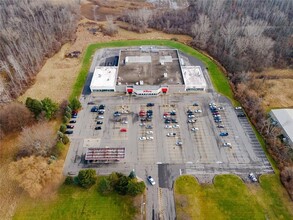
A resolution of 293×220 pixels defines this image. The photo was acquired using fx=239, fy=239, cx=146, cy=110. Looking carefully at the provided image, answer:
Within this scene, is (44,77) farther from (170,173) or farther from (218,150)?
(218,150)

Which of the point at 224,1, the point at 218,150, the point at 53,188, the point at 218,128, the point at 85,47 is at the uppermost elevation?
the point at 224,1

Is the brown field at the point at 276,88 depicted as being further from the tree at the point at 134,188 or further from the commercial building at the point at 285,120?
the tree at the point at 134,188

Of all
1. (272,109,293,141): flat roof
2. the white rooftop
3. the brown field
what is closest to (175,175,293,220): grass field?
(272,109,293,141): flat roof

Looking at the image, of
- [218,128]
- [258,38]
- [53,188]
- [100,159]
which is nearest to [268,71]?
[258,38]

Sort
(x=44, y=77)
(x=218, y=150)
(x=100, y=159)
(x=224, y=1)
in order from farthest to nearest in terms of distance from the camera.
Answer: (x=224, y=1) → (x=44, y=77) → (x=218, y=150) → (x=100, y=159)

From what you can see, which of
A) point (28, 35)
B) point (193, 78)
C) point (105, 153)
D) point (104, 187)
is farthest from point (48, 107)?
point (28, 35)

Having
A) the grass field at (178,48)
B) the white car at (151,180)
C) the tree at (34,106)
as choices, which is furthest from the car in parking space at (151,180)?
the grass field at (178,48)
